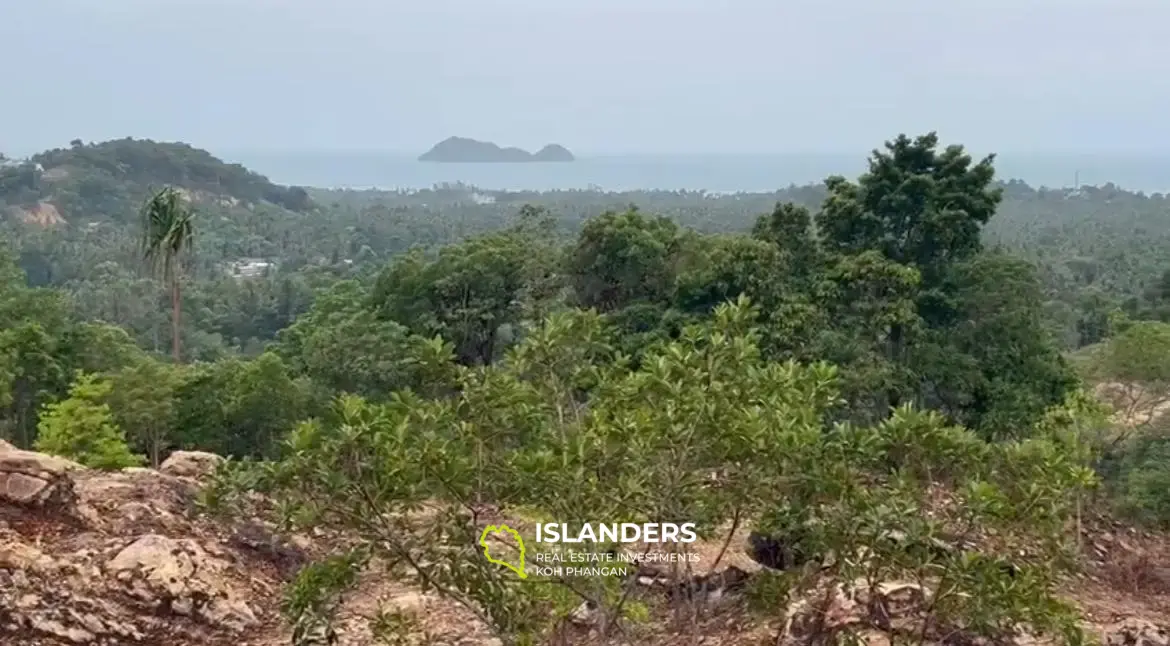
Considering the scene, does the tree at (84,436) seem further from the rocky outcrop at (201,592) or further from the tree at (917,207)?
the tree at (917,207)

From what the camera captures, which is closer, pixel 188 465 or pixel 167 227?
pixel 188 465

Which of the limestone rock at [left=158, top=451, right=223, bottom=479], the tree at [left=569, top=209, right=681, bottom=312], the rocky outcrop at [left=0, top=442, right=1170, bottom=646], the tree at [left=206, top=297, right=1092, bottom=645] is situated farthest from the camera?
the tree at [left=569, top=209, right=681, bottom=312]

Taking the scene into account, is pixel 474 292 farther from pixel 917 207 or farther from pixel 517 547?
pixel 517 547

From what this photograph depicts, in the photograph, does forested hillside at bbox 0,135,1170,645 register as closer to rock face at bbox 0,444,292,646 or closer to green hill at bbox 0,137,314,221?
rock face at bbox 0,444,292,646

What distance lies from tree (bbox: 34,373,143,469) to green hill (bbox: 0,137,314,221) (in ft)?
208

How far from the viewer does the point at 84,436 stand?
11.7 meters

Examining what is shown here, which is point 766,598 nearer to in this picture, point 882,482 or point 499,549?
point 882,482

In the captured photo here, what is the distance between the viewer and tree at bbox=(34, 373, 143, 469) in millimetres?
11539

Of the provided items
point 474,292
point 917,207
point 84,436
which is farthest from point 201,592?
point 917,207

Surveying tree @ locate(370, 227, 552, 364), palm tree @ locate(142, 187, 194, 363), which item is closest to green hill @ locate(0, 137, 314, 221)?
palm tree @ locate(142, 187, 194, 363)

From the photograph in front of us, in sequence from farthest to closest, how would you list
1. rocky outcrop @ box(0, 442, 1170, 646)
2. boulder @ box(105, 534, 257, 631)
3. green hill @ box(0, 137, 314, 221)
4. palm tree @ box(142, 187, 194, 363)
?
green hill @ box(0, 137, 314, 221) → palm tree @ box(142, 187, 194, 363) → boulder @ box(105, 534, 257, 631) → rocky outcrop @ box(0, 442, 1170, 646)

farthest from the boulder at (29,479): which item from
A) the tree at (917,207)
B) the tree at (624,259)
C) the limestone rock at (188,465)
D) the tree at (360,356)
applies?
the tree at (917,207)

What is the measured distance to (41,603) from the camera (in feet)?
25.0

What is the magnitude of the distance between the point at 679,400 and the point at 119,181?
88.8 m
